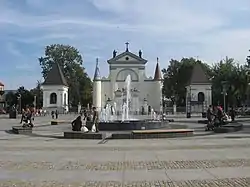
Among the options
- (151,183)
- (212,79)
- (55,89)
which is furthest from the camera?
(212,79)

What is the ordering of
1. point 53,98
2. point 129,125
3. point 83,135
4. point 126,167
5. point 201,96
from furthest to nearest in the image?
point 53,98
point 201,96
point 129,125
point 83,135
point 126,167

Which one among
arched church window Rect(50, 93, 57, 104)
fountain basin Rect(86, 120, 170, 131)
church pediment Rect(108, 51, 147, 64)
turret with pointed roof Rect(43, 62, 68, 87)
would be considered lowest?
fountain basin Rect(86, 120, 170, 131)

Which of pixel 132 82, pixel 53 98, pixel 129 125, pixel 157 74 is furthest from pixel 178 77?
pixel 129 125

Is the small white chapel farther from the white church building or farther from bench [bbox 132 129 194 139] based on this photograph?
bench [bbox 132 129 194 139]

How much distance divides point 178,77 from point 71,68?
27992mm

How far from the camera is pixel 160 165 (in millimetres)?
12836

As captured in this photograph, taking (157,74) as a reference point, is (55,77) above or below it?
below

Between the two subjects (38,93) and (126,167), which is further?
(38,93)

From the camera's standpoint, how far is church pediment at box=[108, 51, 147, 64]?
113125mm

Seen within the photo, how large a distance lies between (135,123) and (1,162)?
1709cm

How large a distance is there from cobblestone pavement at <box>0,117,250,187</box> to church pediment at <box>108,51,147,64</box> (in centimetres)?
9548

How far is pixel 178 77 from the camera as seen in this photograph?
384ft

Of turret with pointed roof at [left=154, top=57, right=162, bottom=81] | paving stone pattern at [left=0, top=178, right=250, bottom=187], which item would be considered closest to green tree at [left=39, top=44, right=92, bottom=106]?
turret with pointed roof at [left=154, top=57, right=162, bottom=81]

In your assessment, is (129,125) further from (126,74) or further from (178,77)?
(178,77)
